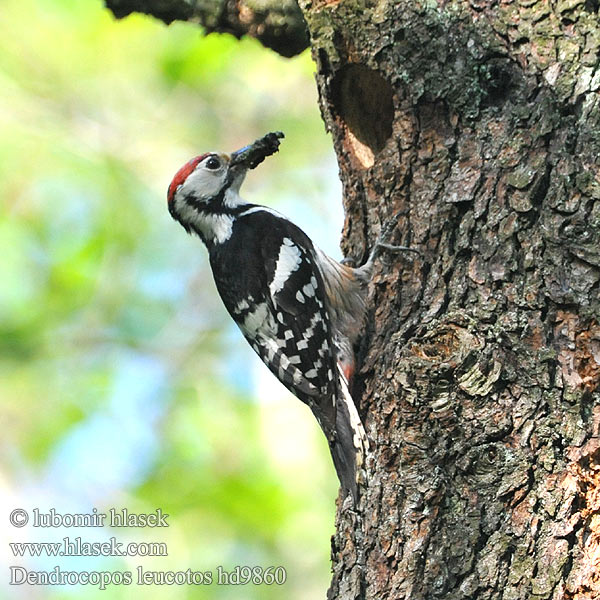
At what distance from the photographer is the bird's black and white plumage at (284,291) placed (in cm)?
352

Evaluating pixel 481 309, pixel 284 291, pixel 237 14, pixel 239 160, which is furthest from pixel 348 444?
pixel 237 14

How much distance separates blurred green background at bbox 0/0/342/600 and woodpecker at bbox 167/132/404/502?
2.35m

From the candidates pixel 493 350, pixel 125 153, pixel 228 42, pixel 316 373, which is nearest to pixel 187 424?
pixel 125 153

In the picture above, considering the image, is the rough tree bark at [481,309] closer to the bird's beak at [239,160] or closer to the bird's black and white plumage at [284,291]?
the bird's black and white plumage at [284,291]

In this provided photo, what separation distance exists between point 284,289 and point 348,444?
996 mm

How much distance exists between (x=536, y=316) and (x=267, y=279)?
1724 millimetres

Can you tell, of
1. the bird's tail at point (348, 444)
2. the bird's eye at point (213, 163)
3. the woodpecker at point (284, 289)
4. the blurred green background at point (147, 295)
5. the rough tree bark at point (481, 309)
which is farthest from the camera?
the blurred green background at point (147, 295)

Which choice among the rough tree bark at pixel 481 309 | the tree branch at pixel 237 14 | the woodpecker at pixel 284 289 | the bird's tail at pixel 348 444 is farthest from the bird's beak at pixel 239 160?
the bird's tail at pixel 348 444

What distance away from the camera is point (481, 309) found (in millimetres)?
2707

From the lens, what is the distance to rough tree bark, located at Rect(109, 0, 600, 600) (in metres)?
2.45

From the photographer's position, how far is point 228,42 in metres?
6.52

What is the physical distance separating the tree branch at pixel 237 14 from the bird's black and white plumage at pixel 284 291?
30.6 inches

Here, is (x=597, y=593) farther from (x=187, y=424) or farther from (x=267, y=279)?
(x=187, y=424)

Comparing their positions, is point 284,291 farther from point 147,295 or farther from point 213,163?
point 147,295
